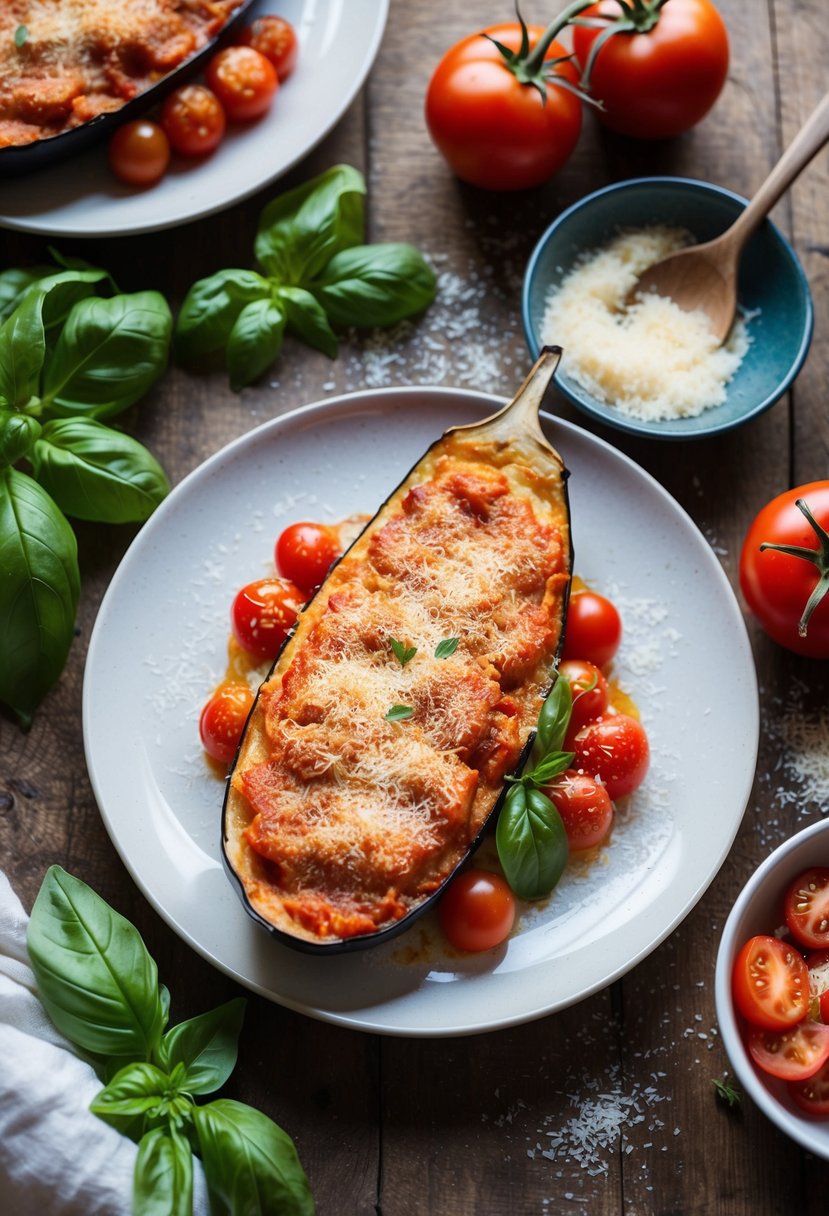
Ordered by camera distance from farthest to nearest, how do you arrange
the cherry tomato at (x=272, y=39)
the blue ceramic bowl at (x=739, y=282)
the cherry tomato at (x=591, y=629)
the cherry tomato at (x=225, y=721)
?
the cherry tomato at (x=272, y=39) → the blue ceramic bowl at (x=739, y=282) → the cherry tomato at (x=591, y=629) → the cherry tomato at (x=225, y=721)

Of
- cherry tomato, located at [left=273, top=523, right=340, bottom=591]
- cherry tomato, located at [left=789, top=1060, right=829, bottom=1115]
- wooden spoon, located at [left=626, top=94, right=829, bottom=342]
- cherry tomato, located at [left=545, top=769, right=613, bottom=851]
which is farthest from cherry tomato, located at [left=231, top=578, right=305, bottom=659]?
cherry tomato, located at [left=789, top=1060, right=829, bottom=1115]

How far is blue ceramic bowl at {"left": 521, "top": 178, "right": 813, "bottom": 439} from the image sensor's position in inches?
114

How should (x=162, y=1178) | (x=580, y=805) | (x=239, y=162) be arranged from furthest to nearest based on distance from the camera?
(x=239, y=162) < (x=580, y=805) < (x=162, y=1178)

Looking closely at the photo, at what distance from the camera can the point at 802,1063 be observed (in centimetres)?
241

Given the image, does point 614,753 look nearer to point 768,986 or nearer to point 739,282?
point 768,986

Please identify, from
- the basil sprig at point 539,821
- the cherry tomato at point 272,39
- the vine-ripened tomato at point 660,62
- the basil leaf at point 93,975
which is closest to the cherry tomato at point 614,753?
the basil sprig at point 539,821

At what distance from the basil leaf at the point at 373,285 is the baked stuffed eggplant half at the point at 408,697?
1.65ft

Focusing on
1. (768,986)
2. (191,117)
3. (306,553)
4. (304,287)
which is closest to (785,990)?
(768,986)

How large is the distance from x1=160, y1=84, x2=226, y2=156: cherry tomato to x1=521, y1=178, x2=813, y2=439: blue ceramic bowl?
874mm

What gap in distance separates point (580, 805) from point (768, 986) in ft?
1.74

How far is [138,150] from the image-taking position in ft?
9.50

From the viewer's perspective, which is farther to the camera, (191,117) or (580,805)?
(191,117)

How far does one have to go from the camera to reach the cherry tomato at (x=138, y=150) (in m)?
2.90

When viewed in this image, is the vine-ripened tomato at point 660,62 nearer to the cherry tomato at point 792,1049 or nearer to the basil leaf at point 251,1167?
the cherry tomato at point 792,1049
